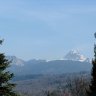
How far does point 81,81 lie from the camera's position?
81938 millimetres

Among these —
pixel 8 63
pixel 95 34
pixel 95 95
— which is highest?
pixel 95 34

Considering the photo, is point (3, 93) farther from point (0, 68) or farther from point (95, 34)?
point (95, 34)

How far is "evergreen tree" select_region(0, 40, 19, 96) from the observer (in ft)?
89.0

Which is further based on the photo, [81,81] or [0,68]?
[81,81]

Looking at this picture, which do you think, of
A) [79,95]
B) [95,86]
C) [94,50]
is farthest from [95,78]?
[79,95]

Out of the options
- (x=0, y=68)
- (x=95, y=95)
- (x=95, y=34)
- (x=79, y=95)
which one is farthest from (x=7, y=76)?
(x=79, y=95)

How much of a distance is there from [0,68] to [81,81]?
183 ft

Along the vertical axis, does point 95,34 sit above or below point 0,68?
above

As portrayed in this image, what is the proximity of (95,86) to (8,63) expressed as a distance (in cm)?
921

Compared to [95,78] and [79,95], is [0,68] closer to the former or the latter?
[95,78]

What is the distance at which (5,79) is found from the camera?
27438mm

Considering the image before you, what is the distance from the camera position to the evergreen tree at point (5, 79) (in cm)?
2712

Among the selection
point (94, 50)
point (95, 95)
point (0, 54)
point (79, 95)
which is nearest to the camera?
point (0, 54)

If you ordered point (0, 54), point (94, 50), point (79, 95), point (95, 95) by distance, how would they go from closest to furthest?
point (0, 54), point (95, 95), point (94, 50), point (79, 95)
